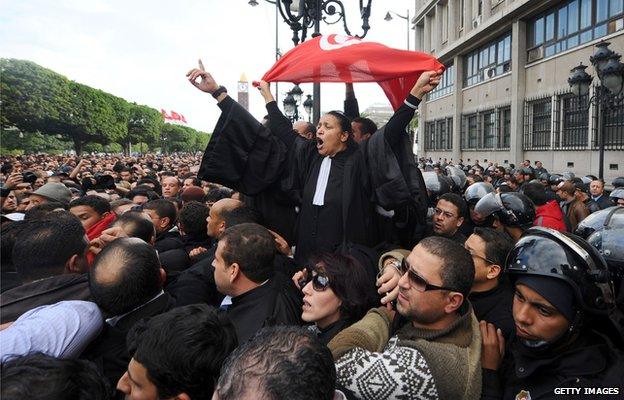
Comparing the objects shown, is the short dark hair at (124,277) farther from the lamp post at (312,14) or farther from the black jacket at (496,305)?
the lamp post at (312,14)

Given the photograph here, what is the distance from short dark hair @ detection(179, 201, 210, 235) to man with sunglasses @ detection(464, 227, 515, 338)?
2.13 meters

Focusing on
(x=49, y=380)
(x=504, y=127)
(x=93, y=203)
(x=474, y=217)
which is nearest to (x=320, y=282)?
(x=49, y=380)

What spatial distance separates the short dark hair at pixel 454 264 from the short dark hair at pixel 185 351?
3.00 ft

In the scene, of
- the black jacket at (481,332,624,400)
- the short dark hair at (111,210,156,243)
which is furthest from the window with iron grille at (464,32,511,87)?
the black jacket at (481,332,624,400)

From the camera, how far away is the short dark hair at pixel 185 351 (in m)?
1.46

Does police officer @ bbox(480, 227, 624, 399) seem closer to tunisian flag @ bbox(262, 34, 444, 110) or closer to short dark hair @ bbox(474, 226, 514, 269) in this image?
short dark hair @ bbox(474, 226, 514, 269)

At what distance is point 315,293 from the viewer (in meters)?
2.20

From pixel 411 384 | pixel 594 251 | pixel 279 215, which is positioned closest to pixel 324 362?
pixel 411 384

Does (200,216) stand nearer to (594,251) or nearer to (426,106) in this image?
(594,251)

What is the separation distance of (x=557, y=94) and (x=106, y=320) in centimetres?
2030

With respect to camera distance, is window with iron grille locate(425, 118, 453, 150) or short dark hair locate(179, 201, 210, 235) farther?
window with iron grille locate(425, 118, 453, 150)

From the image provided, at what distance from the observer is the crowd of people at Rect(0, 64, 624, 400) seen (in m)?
1.47

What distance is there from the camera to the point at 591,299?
168cm

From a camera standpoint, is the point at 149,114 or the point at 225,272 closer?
the point at 225,272
